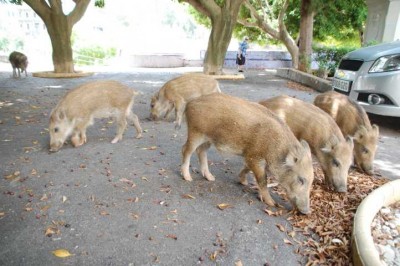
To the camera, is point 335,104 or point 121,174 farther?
point 335,104

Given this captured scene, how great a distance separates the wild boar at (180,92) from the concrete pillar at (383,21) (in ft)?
38.3

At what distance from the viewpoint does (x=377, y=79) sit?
7332 millimetres

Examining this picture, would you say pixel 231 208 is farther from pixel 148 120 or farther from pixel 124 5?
pixel 124 5

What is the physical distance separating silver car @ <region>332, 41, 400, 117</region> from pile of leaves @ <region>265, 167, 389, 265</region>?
2794mm

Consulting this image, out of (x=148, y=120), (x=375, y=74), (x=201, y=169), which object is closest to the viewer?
(x=201, y=169)

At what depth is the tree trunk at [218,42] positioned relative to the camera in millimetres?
16031

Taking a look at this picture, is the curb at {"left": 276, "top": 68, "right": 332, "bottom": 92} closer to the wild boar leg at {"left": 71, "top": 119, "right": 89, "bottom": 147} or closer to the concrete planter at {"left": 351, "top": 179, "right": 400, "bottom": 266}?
the concrete planter at {"left": 351, "top": 179, "right": 400, "bottom": 266}

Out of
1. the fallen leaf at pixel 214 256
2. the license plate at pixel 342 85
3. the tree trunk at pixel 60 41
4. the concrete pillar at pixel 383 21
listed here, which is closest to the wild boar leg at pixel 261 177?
the fallen leaf at pixel 214 256

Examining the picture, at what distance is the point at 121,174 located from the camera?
5156 mm

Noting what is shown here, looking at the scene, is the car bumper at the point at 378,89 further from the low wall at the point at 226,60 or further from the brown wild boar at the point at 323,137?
the low wall at the point at 226,60

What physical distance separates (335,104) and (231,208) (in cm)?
297

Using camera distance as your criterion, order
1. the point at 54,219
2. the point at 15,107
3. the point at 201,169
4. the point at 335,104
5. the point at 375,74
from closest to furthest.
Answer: the point at 54,219 → the point at 201,169 → the point at 335,104 → the point at 375,74 → the point at 15,107

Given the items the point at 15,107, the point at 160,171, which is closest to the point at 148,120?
the point at 160,171

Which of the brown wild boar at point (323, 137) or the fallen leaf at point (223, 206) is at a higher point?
the brown wild boar at point (323, 137)
